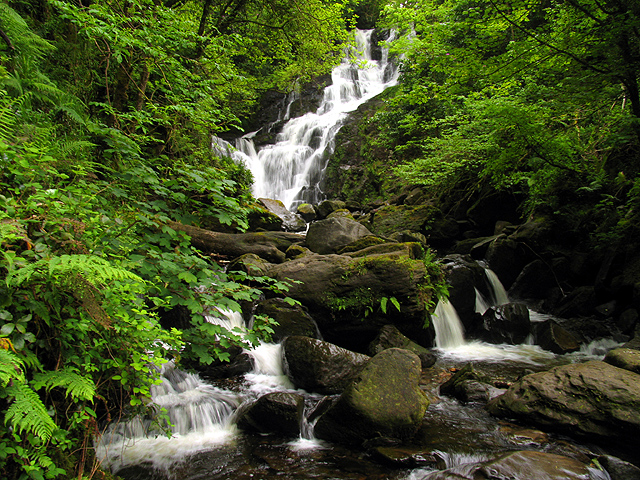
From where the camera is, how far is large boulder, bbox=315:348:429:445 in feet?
13.3

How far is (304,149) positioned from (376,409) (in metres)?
19.7

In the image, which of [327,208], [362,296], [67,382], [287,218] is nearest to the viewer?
[67,382]

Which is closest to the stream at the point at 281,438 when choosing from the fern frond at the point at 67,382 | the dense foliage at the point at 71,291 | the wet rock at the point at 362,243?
the dense foliage at the point at 71,291

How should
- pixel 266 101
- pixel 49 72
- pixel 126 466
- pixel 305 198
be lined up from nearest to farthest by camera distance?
pixel 126 466
pixel 49 72
pixel 305 198
pixel 266 101

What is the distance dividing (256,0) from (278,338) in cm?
794

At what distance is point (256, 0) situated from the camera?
8461 mm

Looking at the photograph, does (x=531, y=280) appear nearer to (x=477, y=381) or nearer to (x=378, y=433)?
(x=477, y=381)

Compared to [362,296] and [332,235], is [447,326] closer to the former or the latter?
[362,296]

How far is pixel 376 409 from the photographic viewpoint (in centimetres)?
409

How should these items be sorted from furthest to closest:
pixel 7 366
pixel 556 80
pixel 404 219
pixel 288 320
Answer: pixel 404 219 < pixel 556 80 < pixel 288 320 < pixel 7 366

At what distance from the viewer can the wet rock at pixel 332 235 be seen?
929 cm

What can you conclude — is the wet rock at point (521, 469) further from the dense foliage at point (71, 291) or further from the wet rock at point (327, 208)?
the wet rock at point (327, 208)

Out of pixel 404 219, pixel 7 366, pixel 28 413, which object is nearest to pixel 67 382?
pixel 28 413

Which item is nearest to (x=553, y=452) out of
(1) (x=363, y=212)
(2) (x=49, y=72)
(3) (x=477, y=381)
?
(3) (x=477, y=381)
